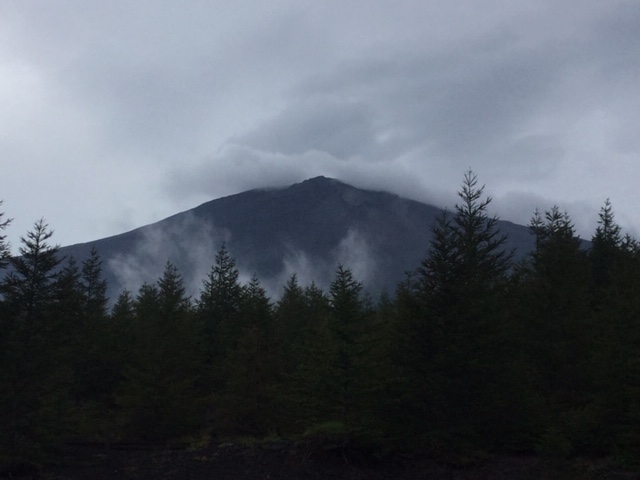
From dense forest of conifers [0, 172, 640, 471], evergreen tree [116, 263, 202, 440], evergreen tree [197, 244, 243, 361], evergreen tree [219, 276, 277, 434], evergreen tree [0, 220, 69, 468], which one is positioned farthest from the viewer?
evergreen tree [197, 244, 243, 361]

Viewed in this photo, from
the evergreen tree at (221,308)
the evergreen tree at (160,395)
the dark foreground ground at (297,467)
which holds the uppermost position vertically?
the evergreen tree at (221,308)

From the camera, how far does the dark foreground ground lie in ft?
48.8

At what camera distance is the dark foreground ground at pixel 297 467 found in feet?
48.8

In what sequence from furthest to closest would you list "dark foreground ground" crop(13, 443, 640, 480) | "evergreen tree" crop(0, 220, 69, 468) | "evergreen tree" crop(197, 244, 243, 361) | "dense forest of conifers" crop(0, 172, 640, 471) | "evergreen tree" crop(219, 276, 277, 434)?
"evergreen tree" crop(197, 244, 243, 361) → "evergreen tree" crop(219, 276, 277, 434) → "evergreen tree" crop(0, 220, 69, 468) → "dense forest of conifers" crop(0, 172, 640, 471) → "dark foreground ground" crop(13, 443, 640, 480)

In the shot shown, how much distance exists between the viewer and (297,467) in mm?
16531

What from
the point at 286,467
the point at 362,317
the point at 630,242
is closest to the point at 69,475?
the point at 286,467

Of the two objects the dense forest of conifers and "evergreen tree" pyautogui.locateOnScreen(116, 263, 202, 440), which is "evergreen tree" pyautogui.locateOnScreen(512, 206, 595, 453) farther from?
"evergreen tree" pyautogui.locateOnScreen(116, 263, 202, 440)

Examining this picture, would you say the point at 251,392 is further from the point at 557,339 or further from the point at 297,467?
the point at 557,339

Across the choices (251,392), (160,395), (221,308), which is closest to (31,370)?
(160,395)

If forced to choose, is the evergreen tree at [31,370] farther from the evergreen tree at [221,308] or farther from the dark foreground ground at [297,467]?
the evergreen tree at [221,308]

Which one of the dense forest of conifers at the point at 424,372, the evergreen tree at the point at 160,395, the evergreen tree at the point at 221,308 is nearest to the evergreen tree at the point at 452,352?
the dense forest of conifers at the point at 424,372

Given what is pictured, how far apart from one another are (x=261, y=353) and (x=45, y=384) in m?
8.06

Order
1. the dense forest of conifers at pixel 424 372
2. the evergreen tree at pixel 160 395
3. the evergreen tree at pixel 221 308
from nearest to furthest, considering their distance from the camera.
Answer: the dense forest of conifers at pixel 424 372 < the evergreen tree at pixel 160 395 < the evergreen tree at pixel 221 308

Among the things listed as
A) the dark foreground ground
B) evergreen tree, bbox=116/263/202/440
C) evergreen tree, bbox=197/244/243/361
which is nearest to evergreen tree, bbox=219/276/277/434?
evergreen tree, bbox=116/263/202/440
